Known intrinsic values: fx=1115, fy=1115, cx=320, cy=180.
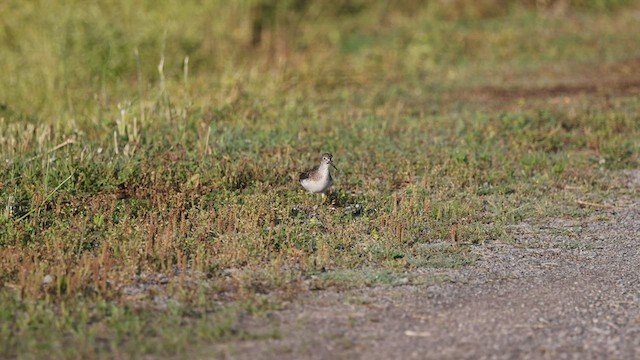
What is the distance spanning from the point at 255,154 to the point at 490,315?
15.1 ft

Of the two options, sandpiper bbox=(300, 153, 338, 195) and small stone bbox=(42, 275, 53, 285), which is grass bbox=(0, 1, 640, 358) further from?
sandpiper bbox=(300, 153, 338, 195)

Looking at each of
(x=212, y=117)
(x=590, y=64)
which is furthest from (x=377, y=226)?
(x=590, y=64)

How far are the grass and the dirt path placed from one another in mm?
259

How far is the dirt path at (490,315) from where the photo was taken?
18.5 feet

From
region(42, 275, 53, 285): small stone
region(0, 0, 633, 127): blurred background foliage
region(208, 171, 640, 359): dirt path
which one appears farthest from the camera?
region(0, 0, 633, 127): blurred background foliage

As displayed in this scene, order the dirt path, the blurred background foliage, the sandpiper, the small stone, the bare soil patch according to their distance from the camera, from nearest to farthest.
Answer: the dirt path, the small stone, the sandpiper, the bare soil patch, the blurred background foliage

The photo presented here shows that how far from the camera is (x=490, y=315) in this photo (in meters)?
6.25

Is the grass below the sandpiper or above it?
below

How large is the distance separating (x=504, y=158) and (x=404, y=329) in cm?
495

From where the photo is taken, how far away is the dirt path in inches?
222

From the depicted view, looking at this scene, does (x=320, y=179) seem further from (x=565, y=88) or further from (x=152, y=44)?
(x=152, y=44)

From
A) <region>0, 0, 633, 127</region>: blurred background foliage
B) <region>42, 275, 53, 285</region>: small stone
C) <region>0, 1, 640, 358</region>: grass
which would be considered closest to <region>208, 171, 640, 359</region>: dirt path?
<region>0, 1, 640, 358</region>: grass

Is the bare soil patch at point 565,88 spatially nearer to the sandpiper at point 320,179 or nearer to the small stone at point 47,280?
the sandpiper at point 320,179

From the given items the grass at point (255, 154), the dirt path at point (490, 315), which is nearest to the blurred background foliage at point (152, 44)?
the grass at point (255, 154)
